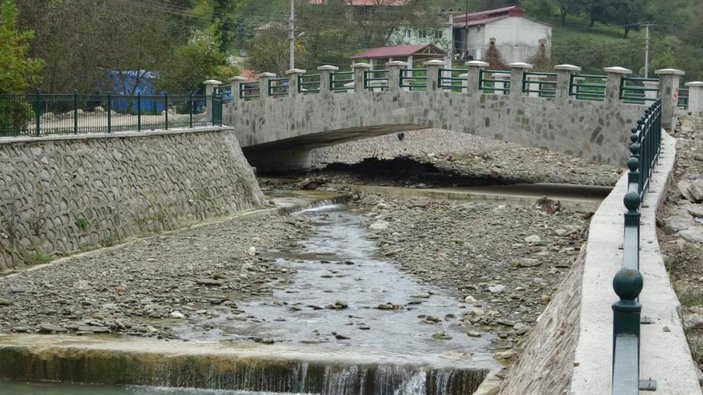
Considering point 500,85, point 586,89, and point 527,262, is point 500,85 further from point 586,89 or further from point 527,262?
point 527,262

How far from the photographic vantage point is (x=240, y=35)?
238 ft

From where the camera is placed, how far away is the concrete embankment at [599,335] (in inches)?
240

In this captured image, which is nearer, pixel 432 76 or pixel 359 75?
pixel 432 76

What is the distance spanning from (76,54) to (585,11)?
2119 inches

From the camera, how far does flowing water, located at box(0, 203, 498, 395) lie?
12906mm

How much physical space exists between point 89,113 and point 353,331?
10394mm

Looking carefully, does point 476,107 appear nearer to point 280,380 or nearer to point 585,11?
point 280,380

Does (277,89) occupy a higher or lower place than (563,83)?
lower

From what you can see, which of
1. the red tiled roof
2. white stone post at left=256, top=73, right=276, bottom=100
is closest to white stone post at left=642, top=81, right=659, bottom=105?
white stone post at left=256, top=73, right=276, bottom=100

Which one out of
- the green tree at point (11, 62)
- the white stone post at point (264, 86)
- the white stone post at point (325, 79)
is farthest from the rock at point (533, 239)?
the white stone post at point (264, 86)

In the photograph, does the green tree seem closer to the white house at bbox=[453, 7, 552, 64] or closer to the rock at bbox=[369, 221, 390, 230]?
the rock at bbox=[369, 221, 390, 230]

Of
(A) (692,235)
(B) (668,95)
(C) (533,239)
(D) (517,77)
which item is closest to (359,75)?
(D) (517,77)

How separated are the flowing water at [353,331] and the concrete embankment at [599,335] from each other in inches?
111

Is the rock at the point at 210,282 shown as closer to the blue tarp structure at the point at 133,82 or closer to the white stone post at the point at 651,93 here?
the white stone post at the point at 651,93
